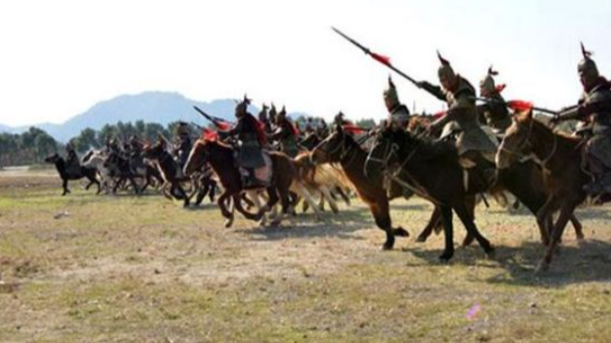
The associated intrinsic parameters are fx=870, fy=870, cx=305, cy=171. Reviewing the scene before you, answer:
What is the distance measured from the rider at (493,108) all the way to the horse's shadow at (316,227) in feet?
12.3

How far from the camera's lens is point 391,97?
17.4 metres

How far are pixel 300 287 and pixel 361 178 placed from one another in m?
4.53

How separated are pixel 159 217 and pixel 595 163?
15452 millimetres

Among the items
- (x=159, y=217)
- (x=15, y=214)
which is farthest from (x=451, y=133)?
(x=15, y=214)

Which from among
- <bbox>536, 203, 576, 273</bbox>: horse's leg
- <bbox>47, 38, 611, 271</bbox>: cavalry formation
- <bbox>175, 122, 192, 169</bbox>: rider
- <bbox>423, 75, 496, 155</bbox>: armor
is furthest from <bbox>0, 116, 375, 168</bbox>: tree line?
<bbox>536, 203, 576, 273</bbox>: horse's leg

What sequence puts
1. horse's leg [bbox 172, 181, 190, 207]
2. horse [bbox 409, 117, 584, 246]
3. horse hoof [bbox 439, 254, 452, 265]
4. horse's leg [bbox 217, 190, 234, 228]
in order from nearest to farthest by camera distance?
horse hoof [bbox 439, 254, 452, 265]
horse [bbox 409, 117, 584, 246]
horse's leg [bbox 217, 190, 234, 228]
horse's leg [bbox 172, 181, 190, 207]

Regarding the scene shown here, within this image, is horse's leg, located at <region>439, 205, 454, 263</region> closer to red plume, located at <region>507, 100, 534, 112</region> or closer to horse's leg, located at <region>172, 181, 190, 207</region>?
red plume, located at <region>507, 100, 534, 112</region>

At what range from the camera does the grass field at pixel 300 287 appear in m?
9.64

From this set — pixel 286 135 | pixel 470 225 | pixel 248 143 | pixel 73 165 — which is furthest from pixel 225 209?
pixel 73 165

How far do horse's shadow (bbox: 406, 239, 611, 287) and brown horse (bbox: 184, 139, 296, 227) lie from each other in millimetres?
6511

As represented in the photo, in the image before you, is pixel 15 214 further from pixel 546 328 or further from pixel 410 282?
pixel 546 328

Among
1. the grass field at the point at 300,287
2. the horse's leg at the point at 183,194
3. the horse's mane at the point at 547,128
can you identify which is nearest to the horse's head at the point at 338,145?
the grass field at the point at 300,287

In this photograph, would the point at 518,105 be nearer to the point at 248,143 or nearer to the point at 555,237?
the point at 555,237

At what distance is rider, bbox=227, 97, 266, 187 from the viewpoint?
21.0m
